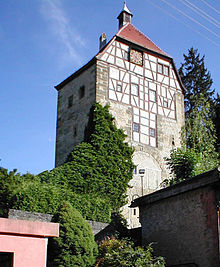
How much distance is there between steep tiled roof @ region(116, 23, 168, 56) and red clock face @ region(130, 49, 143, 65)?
60 centimetres

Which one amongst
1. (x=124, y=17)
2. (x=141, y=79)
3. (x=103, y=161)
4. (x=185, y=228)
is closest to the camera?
(x=185, y=228)

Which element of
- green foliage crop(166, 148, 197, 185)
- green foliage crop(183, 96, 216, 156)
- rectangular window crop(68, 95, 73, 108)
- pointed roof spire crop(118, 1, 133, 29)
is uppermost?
pointed roof spire crop(118, 1, 133, 29)

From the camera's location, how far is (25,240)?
8008 millimetres

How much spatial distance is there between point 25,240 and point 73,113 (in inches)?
746

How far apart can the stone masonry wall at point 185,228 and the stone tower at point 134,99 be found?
7.87m

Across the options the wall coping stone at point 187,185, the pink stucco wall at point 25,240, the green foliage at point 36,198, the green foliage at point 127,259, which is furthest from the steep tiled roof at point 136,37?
the pink stucco wall at point 25,240

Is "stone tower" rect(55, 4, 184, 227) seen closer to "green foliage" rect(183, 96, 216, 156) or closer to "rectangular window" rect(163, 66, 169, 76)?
"rectangular window" rect(163, 66, 169, 76)

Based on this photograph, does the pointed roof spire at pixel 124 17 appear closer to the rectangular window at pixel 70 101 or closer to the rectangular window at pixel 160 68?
the rectangular window at pixel 160 68

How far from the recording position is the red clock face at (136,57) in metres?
27.1

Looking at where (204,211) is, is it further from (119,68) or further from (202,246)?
(119,68)

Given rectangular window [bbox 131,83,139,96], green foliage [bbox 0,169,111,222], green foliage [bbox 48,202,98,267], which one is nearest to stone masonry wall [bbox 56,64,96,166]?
rectangular window [bbox 131,83,139,96]

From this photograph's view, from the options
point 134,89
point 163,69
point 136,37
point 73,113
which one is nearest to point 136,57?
point 136,37

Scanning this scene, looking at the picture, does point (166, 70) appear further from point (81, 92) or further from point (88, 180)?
point (88, 180)

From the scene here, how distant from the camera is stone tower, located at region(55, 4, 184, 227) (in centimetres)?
2514
